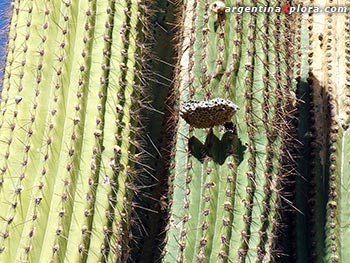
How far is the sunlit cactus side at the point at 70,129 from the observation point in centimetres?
257

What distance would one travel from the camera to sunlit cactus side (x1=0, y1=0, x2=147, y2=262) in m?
2.57

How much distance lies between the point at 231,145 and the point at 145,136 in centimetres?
43

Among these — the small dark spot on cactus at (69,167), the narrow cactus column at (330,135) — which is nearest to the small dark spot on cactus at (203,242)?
the small dark spot on cactus at (69,167)

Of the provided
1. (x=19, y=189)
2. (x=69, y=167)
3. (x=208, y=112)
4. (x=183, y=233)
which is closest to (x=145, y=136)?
(x=208, y=112)

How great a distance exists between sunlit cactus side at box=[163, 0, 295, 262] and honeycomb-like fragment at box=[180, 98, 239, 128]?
54 millimetres

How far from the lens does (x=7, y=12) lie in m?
3.25

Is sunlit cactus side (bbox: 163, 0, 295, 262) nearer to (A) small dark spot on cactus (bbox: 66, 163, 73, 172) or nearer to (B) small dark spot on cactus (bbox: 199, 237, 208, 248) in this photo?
(B) small dark spot on cactus (bbox: 199, 237, 208, 248)

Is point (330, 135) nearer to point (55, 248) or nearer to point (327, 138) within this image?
point (327, 138)

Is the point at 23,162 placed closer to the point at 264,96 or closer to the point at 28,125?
the point at 28,125

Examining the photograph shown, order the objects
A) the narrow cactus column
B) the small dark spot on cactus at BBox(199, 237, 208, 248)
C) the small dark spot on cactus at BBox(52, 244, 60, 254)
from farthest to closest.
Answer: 1. the narrow cactus column
2. the small dark spot on cactus at BBox(199, 237, 208, 248)
3. the small dark spot on cactus at BBox(52, 244, 60, 254)

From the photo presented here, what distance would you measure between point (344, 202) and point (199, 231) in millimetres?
1046

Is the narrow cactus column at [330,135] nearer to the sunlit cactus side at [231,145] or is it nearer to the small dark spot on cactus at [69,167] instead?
the sunlit cactus side at [231,145]

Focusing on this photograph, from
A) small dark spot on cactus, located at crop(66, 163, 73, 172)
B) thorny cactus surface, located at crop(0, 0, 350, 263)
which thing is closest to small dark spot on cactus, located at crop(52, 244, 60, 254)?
thorny cactus surface, located at crop(0, 0, 350, 263)

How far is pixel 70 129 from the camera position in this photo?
271cm
